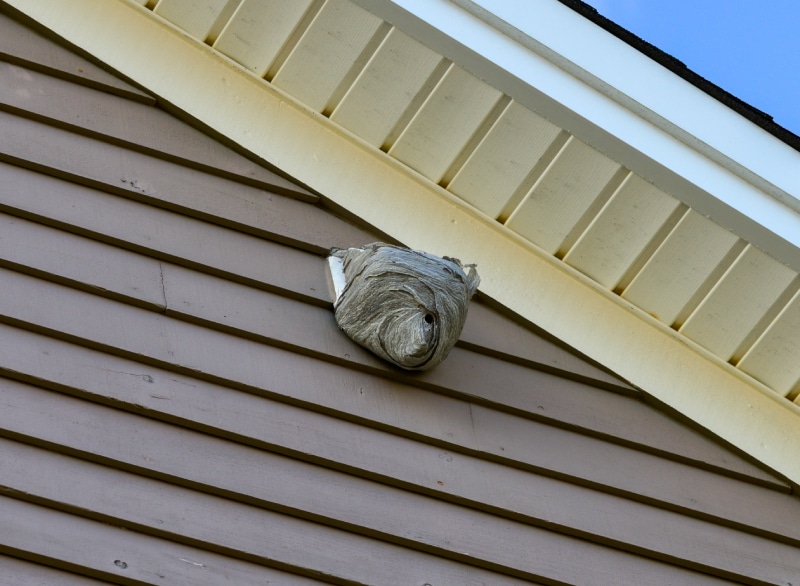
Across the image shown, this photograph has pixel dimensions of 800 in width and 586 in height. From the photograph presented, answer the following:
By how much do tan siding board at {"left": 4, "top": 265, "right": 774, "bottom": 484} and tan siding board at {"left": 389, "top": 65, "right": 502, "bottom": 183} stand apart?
0.64 metres

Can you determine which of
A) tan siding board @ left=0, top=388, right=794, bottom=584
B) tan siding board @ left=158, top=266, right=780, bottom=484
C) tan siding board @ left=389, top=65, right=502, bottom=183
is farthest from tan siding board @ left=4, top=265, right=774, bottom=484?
tan siding board @ left=389, top=65, right=502, bottom=183

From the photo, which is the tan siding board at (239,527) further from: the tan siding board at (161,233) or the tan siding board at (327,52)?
the tan siding board at (327,52)

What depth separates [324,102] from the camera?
4.04 metres

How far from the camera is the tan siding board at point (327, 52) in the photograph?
3.92 metres

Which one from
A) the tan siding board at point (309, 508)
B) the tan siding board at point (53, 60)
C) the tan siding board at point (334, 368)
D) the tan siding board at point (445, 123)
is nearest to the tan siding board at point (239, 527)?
the tan siding board at point (309, 508)

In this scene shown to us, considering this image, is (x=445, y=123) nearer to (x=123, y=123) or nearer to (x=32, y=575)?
(x=123, y=123)

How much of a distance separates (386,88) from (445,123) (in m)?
0.22

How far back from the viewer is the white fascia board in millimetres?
3512

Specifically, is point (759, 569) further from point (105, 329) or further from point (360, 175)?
point (105, 329)

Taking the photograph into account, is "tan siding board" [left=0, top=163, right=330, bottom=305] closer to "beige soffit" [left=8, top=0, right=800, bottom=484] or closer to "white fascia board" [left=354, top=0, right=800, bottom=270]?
"beige soffit" [left=8, top=0, right=800, bottom=484]

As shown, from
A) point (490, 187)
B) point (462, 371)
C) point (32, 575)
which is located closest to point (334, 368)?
point (462, 371)

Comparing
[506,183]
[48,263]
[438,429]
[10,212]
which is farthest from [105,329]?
[506,183]

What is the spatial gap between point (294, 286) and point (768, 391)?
1537mm

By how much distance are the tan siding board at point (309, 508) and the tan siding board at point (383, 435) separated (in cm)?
5
